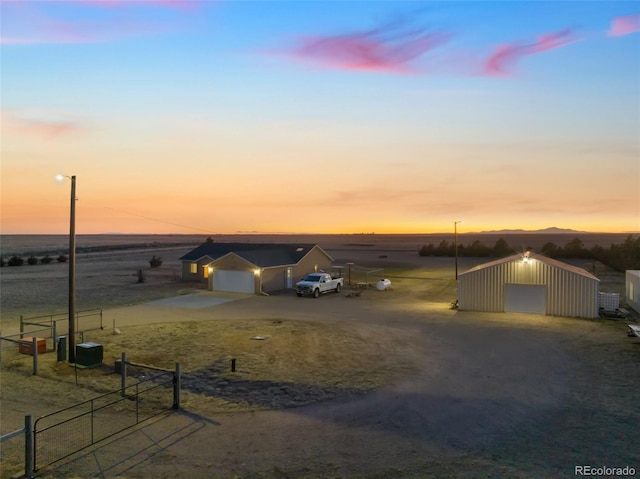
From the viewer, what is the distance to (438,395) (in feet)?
46.3

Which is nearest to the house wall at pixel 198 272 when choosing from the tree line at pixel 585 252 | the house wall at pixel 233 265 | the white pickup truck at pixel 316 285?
the house wall at pixel 233 265

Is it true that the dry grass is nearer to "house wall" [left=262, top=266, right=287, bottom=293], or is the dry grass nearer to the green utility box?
the green utility box

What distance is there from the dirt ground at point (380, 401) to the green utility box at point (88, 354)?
1441 mm

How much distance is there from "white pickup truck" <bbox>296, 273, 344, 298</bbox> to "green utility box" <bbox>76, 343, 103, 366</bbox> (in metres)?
20.6

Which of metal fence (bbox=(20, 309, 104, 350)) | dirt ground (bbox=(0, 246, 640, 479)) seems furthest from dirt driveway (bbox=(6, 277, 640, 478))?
metal fence (bbox=(20, 309, 104, 350))

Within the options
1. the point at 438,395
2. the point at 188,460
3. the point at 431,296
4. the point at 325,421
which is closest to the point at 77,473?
the point at 188,460

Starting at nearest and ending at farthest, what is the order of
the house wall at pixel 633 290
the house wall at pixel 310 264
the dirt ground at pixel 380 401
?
the dirt ground at pixel 380 401 < the house wall at pixel 633 290 < the house wall at pixel 310 264

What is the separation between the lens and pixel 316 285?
37.1 m

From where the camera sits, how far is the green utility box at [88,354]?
17578 mm

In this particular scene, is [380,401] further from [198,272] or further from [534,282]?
[198,272]

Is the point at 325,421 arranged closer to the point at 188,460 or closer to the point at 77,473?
the point at 188,460

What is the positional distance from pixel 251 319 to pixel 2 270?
172 feet

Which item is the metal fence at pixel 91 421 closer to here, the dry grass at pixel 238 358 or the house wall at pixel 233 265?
the dry grass at pixel 238 358

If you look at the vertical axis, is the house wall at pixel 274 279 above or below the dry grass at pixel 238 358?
above
